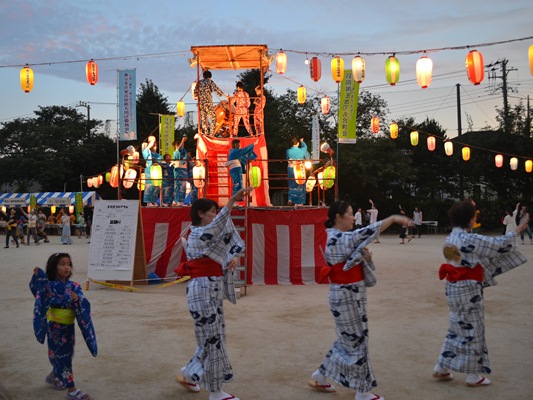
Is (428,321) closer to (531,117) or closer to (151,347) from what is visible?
(151,347)

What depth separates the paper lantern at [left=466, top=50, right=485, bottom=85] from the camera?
1173cm

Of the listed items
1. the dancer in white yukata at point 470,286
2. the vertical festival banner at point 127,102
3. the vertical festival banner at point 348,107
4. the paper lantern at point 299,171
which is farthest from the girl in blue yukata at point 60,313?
the vertical festival banner at point 348,107

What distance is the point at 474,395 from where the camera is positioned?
4375 mm

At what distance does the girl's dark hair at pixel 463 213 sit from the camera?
475 centimetres

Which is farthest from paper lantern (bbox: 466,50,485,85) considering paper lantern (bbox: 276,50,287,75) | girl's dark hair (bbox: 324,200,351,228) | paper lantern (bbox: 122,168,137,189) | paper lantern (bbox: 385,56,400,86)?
girl's dark hair (bbox: 324,200,351,228)

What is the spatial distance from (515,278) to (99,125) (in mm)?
38539

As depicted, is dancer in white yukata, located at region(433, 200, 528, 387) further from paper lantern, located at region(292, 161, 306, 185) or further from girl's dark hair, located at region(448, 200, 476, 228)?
paper lantern, located at region(292, 161, 306, 185)

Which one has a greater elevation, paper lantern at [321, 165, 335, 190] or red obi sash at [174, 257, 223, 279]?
paper lantern at [321, 165, 335, 190]

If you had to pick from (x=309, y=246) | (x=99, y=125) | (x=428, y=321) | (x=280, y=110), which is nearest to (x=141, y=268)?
(x=309, y=246)

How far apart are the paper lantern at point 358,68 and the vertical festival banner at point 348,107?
528 millimetres

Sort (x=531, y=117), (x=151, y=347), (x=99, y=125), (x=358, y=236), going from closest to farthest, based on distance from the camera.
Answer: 1. (x=358, y=236)
2. (x=151, y=347)
3. (x=531, y=117)
4. (x=99, y=125)

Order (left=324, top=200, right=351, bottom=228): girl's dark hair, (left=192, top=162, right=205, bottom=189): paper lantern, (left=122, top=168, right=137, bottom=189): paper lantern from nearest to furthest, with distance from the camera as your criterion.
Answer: (left=324, top=200, right=351, bottom=228): girl's dark hair → (left=192, top=162, right=205, bottom=189): paper lantern → (left=122, top=168, right=137, bottom=189): paper lantern

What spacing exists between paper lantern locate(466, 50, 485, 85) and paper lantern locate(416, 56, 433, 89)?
1.12 metres

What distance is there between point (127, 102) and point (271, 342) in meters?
9.88
